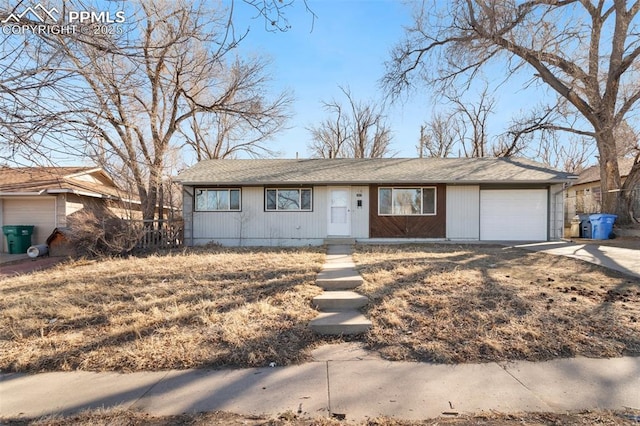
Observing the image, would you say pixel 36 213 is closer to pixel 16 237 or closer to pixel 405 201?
pixel 16 237

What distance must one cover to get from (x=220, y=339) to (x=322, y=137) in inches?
1172

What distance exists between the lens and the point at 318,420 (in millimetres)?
2453

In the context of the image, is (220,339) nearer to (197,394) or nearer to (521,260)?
(197,394)

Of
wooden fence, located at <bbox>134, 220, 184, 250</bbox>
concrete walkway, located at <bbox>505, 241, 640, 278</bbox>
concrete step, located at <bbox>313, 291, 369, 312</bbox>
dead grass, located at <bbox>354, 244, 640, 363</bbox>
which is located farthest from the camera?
wooden fence, located at <bbox>134, 220, 184, 250</bbox>

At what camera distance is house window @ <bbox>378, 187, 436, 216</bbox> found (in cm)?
1258

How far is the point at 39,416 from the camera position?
8.41ft

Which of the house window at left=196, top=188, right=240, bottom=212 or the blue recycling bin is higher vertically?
the house window at left=196, top=188, right=240, bottom=212

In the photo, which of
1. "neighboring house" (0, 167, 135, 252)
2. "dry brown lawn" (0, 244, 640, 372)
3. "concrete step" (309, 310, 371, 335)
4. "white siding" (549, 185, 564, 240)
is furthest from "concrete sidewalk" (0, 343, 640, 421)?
"neighboring house" (0, 167, 135, 252)

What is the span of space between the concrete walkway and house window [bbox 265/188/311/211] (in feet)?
24.9

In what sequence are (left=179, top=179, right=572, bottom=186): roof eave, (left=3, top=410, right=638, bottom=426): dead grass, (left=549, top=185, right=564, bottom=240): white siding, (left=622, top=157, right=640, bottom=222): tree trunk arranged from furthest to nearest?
(left=622, top=157, right=640, bottom=222): tree trunk → (left=549, top=185, right=564, bottom=240): white siding → (left=179, top=179, right=572, bottom=186): roof eave → (left=3, top=410, right=638, bottom=426): dead grass

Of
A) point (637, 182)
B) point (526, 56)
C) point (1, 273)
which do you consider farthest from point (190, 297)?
point (637, 182)

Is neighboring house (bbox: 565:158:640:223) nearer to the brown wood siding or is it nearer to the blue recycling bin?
the blue recycling bin

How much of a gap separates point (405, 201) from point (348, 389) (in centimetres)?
1041

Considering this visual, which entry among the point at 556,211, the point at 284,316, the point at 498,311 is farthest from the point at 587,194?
the point at 284,316
